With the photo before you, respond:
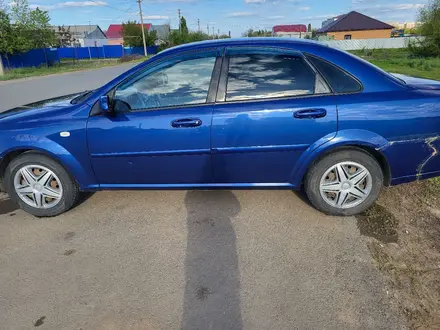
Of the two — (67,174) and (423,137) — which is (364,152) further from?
(67,174)

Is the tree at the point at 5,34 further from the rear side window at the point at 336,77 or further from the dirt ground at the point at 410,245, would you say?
the dirt ground at the point at 410,245

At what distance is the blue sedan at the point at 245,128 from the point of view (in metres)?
2.95

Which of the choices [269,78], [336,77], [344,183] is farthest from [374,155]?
[269,78]

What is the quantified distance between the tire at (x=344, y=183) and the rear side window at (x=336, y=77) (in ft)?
1.89

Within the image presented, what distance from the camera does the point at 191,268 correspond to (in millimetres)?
2613

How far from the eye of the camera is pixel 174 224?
3.26 m

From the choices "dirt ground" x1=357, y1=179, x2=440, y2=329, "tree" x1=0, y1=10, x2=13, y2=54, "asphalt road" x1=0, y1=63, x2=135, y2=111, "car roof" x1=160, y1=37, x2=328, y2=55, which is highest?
"tree" x1=0, y1=10, x2=13, y2=54

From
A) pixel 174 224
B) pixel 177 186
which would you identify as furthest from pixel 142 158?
pixel 174 224

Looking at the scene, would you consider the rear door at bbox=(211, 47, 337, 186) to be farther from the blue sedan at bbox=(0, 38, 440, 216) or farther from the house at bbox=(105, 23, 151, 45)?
the house at bbox=(105, 23, 151, 45)

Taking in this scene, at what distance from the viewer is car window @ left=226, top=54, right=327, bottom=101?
302 cm

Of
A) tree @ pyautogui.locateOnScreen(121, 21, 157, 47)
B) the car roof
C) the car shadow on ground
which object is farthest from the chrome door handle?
tree @ pyautogui.locateOnScreen(121, 21, 157, 47)

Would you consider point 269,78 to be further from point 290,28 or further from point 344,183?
point 290,28

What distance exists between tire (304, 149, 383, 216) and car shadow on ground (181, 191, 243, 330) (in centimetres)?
87

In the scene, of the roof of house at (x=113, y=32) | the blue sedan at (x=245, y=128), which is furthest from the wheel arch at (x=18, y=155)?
the roof of house at (x=113, y=32)
